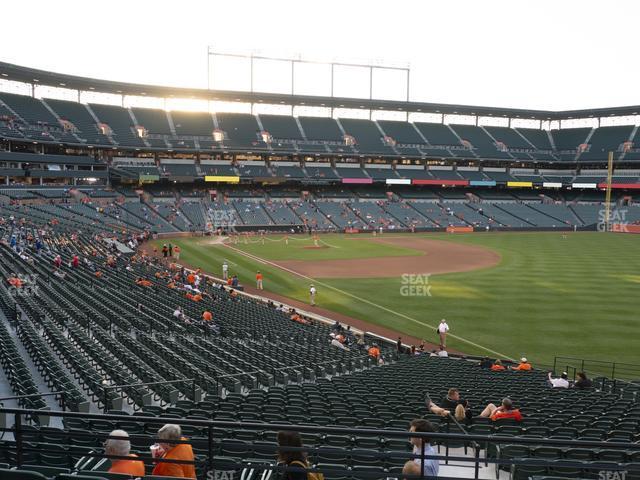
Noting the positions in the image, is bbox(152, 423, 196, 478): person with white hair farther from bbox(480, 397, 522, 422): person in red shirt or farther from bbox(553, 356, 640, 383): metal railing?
bbox(553, 356, 640, 383): metal railing

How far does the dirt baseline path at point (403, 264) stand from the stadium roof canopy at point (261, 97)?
47.3 meters

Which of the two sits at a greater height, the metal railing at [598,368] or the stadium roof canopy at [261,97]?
the stadium roof canopy at [261,97]

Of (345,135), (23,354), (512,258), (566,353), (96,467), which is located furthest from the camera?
(345,135)

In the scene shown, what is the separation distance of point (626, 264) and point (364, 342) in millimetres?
34019

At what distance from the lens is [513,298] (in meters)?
33.3

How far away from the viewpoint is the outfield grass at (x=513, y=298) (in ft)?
80.0

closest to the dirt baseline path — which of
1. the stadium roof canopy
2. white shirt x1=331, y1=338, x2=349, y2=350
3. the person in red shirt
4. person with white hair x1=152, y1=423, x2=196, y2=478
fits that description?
white shirt x1=331, y1=338, x2=349, y2=350

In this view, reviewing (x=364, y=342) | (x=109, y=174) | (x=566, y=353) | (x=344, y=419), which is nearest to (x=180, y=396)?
(x=344, y=419)

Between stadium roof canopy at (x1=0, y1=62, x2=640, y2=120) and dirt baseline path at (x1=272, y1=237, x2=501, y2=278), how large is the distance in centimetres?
4726

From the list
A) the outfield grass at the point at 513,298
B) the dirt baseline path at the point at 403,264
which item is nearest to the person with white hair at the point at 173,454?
the outfield grass at the point at 513,298

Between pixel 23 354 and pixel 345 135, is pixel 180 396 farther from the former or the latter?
pixel 345 135

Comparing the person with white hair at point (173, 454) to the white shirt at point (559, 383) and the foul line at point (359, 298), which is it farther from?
the foul line at point (359, 298)

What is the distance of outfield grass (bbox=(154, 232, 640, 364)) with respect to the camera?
24.4 meters

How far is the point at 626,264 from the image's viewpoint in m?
46.4
